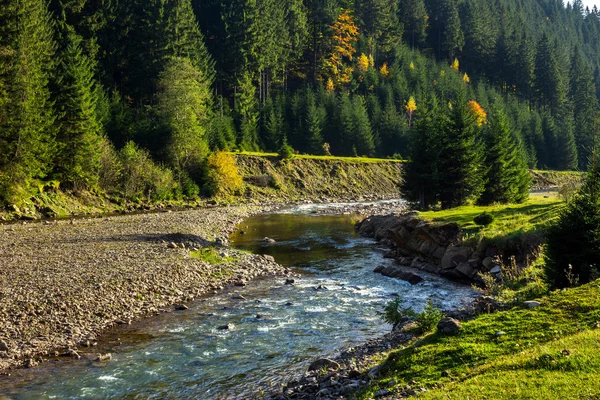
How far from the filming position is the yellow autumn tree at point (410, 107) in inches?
4934

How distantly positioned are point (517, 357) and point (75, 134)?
2180 inches

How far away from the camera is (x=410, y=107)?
125312mm

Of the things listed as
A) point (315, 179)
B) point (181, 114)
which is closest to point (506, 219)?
point (181, 114)

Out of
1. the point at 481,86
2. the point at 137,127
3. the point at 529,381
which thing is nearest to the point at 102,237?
the point at 529,381

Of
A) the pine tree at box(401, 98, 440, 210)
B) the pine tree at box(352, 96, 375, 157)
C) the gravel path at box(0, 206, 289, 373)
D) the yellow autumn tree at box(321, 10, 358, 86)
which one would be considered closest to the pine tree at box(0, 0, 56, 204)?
the gravel path at box(0, 206, 289, 373)

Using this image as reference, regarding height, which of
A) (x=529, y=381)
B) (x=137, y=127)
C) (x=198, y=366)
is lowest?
(x=198, y=366)

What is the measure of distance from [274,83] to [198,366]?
355 ft

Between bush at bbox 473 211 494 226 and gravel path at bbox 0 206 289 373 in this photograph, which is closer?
Answer: gravel path at bbox 0 206 289 373

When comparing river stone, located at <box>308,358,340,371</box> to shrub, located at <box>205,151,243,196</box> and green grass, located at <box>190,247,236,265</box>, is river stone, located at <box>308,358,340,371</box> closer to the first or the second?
green grass, located at <box>190,247,236,265</box>

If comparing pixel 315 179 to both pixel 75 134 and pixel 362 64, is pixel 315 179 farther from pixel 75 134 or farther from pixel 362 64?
pixel 362 64

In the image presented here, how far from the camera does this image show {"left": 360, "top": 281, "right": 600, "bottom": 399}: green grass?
818 cm

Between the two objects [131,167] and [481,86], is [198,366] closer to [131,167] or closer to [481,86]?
[131,167]

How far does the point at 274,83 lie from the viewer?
385 ft

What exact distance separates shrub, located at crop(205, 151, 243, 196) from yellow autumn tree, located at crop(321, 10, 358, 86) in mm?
61625
